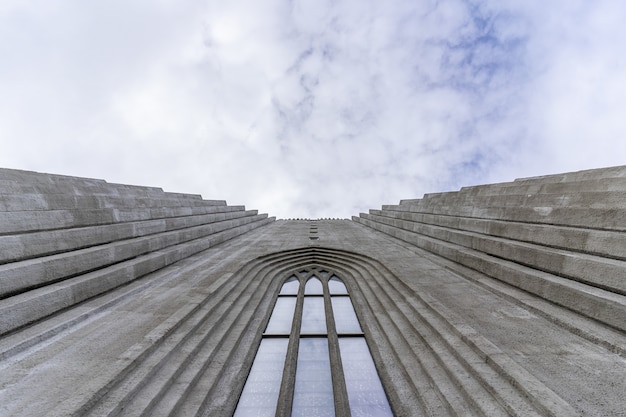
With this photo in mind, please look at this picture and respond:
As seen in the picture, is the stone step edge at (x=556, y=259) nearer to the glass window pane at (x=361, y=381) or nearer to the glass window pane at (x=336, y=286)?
the glass window pane at (x=361, y=381)

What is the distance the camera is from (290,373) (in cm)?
757

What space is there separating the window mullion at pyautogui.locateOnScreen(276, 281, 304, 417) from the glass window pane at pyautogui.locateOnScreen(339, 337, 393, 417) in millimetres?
1404

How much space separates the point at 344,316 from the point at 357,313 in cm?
51

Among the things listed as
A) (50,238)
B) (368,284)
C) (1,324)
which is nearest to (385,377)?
(368,284)

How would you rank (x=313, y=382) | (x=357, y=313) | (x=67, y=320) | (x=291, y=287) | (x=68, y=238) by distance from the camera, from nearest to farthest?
1. (x=67, y=320)
2. (x=313, y=382)
3. (x=68, y=238)
4. (x=357, y=313)
5. (x=291, y=287)

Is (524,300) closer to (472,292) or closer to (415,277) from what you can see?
(472,292)

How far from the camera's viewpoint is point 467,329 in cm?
680

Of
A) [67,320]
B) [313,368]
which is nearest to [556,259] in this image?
[313,368]

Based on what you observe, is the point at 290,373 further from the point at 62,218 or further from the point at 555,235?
the point at 555,235

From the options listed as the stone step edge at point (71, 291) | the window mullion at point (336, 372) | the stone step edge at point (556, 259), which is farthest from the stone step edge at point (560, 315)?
the stone step edge at point (71, 291)

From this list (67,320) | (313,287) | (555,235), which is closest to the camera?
(67,320)

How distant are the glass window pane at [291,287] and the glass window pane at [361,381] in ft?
15.0

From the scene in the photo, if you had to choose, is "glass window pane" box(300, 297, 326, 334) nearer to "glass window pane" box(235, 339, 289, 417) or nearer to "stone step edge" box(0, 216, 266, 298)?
"glass window pane" box(235, 339, 289, 417)

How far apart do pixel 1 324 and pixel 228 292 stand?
5.95 meters
